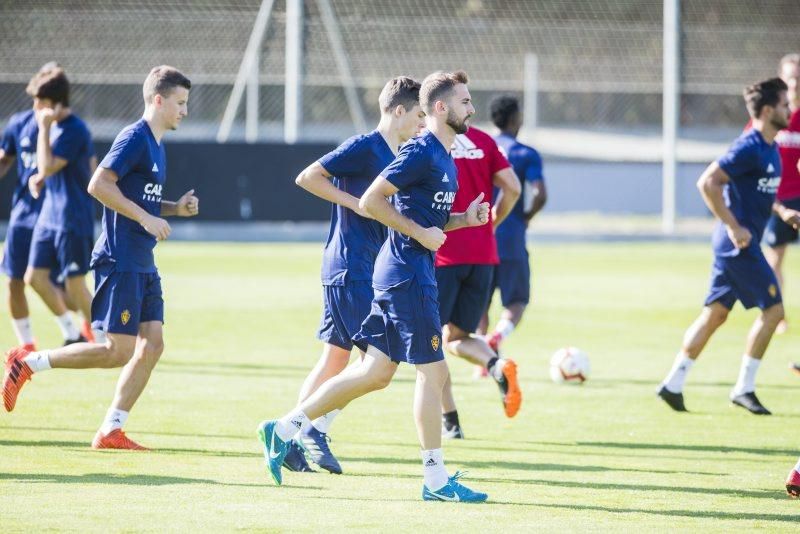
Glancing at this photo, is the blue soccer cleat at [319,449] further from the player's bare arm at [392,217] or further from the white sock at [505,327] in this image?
the white sock at [505,327]

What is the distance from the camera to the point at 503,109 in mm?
10398

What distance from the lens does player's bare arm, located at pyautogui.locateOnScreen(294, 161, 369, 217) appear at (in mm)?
6747

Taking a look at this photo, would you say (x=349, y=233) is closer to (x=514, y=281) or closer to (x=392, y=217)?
(x=392, y=217)

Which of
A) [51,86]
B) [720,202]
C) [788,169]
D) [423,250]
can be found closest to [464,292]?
[720,202]

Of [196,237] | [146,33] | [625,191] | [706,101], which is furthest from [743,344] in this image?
[706,101]

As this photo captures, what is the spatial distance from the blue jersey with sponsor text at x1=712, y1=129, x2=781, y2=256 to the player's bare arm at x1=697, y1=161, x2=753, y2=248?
0.20 feet

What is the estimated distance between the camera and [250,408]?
29.9 feet

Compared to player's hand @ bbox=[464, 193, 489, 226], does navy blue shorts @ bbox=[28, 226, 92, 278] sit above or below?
below

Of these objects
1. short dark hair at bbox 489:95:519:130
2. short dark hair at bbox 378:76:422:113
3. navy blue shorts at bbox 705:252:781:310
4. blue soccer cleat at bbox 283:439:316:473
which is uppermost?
short dark hair at bbox 378:76:422:113

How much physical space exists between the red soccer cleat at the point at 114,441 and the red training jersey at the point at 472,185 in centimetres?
233

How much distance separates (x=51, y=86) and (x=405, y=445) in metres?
3.96

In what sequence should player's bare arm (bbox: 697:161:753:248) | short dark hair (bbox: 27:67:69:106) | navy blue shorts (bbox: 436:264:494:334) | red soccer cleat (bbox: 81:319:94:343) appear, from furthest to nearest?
red soccer cleat (bbox: 81:319:94:343) → short dark hair (bbox: 27:67:69:106) → player's bare arm (bbox: 697:161:753:248) → navy blue shorts (bbox: 436:264:494:334)

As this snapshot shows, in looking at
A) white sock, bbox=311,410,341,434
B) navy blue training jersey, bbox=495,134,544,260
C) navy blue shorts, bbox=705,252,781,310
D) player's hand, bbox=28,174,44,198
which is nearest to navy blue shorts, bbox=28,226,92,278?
player's hand, bbox=28,174,44,198

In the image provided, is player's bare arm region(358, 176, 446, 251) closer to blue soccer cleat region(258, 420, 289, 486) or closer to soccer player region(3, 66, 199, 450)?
blue soccer cleat region(258, 420, 289, 486)
